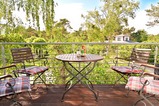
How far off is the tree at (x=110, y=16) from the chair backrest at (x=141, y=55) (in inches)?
522

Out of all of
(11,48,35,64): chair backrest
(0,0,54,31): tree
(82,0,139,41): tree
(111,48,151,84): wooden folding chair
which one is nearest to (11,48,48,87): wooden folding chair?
(11,48,35,64): chair backrest

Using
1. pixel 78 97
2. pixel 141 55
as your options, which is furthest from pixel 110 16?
pixel 78 97

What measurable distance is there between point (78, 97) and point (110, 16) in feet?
48.2

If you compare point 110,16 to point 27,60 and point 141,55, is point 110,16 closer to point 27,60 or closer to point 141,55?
point 141,55

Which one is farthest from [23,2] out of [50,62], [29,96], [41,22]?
[29,96]

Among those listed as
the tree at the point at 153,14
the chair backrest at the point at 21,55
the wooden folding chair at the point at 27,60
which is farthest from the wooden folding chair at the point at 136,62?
the tree at the point at 153,14

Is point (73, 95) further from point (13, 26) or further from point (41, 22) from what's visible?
point (13, 26)

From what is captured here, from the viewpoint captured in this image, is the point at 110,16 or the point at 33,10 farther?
the point at 110,16

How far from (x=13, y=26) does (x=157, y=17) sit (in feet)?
56.7

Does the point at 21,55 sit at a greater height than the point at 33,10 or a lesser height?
lesser

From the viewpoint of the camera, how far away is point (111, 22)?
15961mm

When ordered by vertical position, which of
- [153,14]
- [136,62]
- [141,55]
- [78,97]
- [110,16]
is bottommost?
[78,97]

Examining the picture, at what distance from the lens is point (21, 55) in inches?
119

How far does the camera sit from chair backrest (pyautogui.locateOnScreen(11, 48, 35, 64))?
2.91 metres
